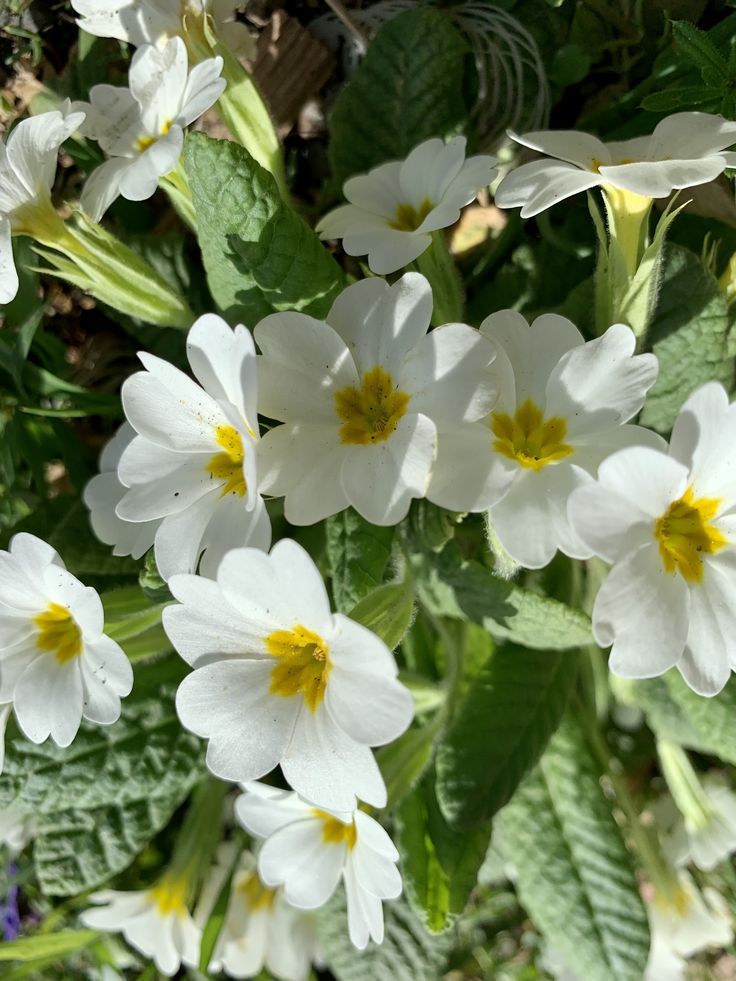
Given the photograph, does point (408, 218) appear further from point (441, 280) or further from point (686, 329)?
point (686, 329)

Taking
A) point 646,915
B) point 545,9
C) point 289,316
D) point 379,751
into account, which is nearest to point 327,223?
point 289,316

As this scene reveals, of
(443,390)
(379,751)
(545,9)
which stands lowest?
(379,751)

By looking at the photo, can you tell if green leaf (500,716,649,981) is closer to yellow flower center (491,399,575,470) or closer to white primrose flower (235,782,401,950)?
white primrose flower (235,782,401,950)

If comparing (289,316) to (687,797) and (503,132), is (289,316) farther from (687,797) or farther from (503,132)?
(687,797)

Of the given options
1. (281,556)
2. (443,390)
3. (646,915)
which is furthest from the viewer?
(646,915)

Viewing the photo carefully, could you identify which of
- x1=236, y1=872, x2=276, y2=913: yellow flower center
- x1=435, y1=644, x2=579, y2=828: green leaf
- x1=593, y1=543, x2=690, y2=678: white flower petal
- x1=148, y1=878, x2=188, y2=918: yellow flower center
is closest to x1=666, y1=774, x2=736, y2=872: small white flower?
x1=435, y1=644, x2=579, y2=828: green leaf

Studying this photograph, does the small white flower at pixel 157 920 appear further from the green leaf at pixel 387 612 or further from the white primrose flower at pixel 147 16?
the white primrose flower at pixel 147 16
